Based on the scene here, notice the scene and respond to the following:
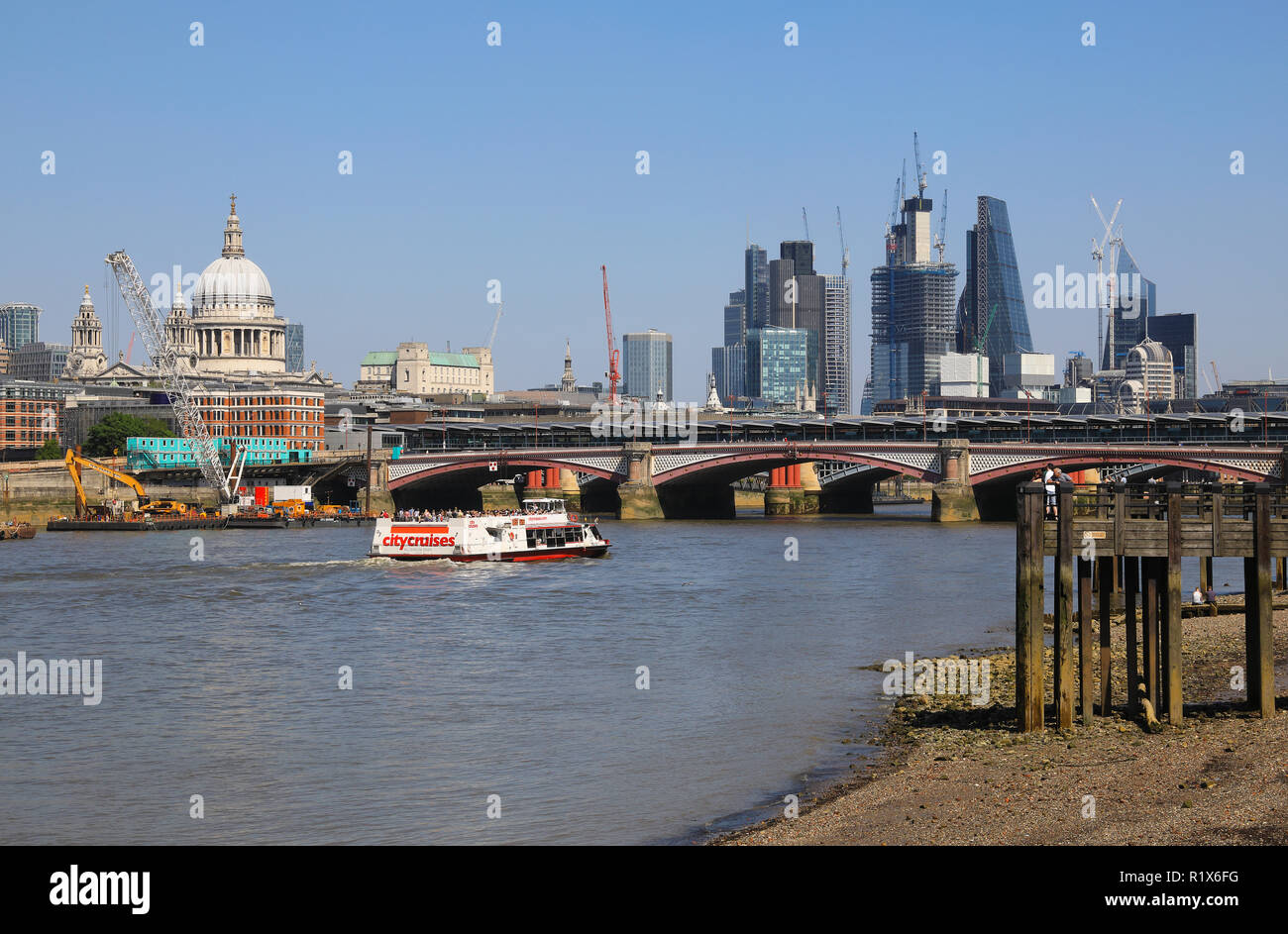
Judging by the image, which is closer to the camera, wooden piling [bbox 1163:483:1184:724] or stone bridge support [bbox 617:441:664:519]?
wooden piling [bbox 1163:483:1184:724]

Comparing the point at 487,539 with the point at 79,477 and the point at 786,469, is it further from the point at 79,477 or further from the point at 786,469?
the point at 786,469

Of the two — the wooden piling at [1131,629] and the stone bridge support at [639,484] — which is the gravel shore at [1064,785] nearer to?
the wooden piling at [1131,629]

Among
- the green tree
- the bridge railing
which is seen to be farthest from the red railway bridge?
the bridge railing

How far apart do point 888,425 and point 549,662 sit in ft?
310

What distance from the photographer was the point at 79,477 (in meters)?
128

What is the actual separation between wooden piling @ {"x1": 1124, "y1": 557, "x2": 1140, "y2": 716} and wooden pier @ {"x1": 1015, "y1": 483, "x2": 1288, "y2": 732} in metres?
0.69

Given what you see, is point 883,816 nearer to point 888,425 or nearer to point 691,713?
point 691,713

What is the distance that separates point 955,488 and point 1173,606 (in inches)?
3364

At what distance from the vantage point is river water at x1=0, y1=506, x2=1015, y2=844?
26797 millimetres

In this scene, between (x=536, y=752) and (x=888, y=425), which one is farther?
(x=888, y=425)

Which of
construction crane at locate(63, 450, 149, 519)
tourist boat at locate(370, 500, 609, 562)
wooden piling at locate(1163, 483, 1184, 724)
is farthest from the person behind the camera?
construction crane at locate(63, 450, 149, 519)

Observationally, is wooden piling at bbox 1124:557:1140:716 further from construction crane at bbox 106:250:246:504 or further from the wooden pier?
construction crane at bbox 106:250:246:504
